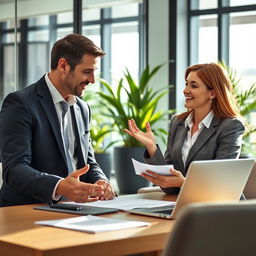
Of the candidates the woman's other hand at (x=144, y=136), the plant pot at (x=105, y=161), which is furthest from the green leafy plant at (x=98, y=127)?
the woman's other hand at (x=144, y=136)

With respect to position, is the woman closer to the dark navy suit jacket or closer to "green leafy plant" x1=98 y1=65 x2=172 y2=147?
the dark navy suit jacket

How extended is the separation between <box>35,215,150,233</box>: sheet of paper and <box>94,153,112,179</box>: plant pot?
5776 millimetres

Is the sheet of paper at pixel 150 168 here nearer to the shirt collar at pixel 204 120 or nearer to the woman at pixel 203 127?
the woman at pixel 203 127

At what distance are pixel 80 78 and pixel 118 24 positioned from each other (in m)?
5.47

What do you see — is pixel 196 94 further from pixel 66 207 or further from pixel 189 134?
pixel 66 207

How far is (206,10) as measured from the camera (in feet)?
29.2

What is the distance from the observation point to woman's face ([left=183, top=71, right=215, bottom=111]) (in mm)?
4129

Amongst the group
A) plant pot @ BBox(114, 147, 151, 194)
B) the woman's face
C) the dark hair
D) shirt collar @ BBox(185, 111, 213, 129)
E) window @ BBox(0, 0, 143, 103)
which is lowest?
plant pot @ BBox(114, 147, 151, 194)

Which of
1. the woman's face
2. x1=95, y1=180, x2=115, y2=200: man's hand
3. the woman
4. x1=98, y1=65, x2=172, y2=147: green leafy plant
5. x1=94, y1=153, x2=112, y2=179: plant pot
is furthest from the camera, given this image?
x1=94, y1=153, x2=112, y2=179: plant pot

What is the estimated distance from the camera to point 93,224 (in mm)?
2537

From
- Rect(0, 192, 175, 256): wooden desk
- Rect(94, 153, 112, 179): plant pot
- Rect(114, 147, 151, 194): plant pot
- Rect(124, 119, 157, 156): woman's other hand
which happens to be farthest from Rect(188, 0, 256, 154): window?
Rect(0, 192, 175, 256): wooden desk

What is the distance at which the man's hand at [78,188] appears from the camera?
9.57 ft

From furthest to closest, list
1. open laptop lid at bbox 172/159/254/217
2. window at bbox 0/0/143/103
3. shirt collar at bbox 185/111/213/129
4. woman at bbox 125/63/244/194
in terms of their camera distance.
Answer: window at bbox 0/0/143/103 → shirt collar at bbox 185/111/213/129 → woman at bbox 125/63/244/194 → open laptop lid at bbox 172/159/254/217

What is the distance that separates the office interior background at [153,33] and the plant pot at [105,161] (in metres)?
0.87
